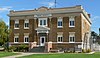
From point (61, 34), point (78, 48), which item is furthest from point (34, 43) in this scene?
point (78, 48)

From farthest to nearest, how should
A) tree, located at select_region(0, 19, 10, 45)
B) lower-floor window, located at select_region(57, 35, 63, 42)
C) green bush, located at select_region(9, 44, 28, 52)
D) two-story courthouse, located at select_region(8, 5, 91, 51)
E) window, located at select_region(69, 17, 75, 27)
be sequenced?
1. tree, located at select_region(0, 19, 10, 45)
2. green bush, located at select_region(9, 44, 28, 52)
3. lower-floor window, located at select_region(57, 35, 63, 42)
4. window, located at select_region(69, 17, 75, 27)
5. two-story courthouse, located at select_region(8, 5, 91, 51)

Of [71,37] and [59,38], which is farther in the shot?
[59,38]

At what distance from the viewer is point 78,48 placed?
2055 inches

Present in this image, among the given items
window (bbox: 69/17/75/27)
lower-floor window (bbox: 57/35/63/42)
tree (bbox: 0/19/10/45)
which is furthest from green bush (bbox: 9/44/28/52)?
window (bbox: 69/17/75/27)

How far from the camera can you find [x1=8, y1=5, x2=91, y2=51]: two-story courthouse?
175ft

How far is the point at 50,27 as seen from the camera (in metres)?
55.9

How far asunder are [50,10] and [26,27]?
722 centimetres

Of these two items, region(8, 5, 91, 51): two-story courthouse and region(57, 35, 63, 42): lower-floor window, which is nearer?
region(8, 5, 91, 51): two-story courthouse

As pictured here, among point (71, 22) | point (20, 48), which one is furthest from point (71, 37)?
point (20, 48)

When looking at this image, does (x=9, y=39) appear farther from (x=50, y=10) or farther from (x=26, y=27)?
(x=50, y=10)

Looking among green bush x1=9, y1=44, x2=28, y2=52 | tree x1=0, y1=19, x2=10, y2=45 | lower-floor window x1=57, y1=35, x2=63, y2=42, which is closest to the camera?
lower-floor window x1=57, y1=35, x2=63, y2=42

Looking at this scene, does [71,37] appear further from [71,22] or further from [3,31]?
[3,31]

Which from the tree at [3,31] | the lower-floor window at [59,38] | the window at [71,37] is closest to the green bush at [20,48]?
the tree at [3,31]

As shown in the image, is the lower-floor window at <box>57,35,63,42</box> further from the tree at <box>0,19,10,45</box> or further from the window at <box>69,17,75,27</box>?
the tree at <box>0,19,10,45</box>
